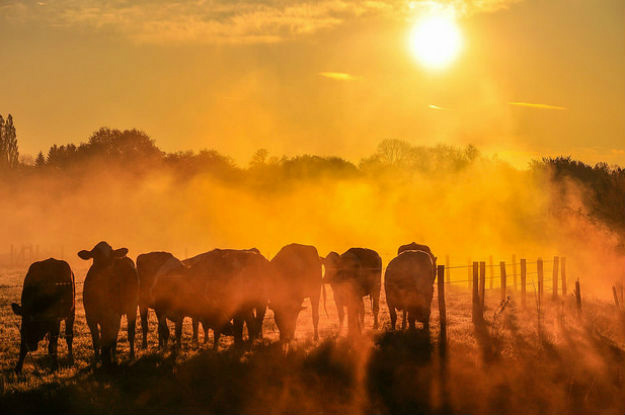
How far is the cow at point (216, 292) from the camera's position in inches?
742

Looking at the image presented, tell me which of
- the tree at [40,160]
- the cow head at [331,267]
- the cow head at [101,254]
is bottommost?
the cow head at [331,267]

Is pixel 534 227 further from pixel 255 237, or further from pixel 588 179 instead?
pixel 255 237

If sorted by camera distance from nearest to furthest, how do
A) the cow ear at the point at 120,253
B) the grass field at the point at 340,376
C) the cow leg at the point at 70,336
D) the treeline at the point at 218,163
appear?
the grass field at the point at 340,376, the cow leg at the point at 70,336, the cow ear at the point at 120,253, the treeline at the point at 218,163

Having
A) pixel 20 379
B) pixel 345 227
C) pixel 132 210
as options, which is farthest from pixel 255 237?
pixel 20 379

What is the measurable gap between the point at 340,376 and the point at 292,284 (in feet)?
15.2

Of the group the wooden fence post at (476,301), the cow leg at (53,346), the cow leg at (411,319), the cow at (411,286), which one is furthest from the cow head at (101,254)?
the wooden fence post at (476,301)

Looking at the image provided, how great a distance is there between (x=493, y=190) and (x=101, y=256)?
67.2 meters

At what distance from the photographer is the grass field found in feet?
47.1

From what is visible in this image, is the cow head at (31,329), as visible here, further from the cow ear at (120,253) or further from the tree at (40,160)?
the tree at (40,160)

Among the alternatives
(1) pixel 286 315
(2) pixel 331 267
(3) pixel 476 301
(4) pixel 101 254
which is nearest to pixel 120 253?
(4) pixel 101 254

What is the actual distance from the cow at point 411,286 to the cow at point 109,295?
843cm

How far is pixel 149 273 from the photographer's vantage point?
65.9 ft

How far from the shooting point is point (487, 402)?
16.6m

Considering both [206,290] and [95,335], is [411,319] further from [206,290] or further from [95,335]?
[95,335]
